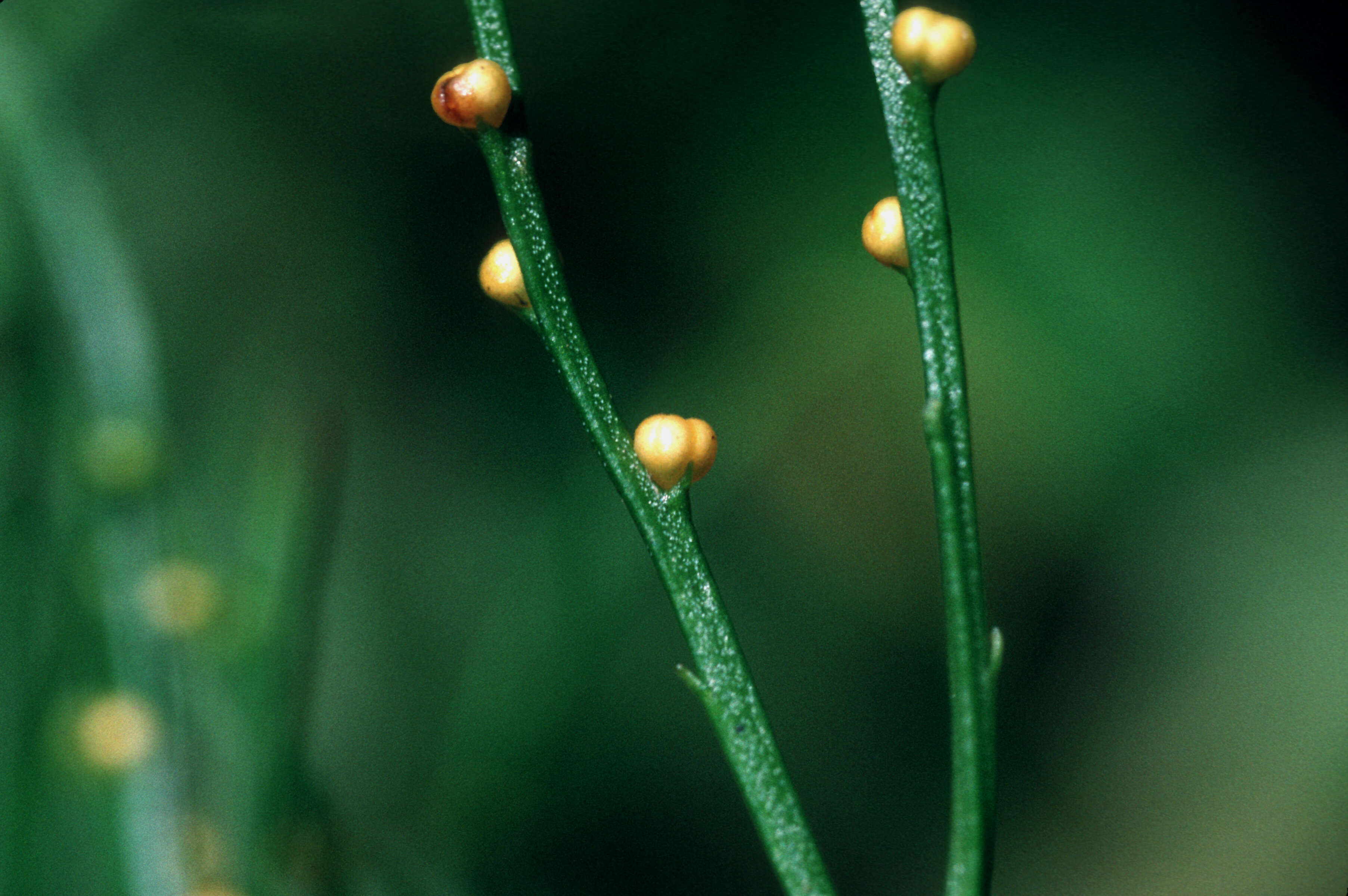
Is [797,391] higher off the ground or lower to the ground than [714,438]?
higher

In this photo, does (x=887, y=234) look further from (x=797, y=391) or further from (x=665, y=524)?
(x=797, y=391)

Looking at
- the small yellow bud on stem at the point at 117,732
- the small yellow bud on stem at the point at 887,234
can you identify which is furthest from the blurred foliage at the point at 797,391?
the small yellow bud on stem at the point at 887,234

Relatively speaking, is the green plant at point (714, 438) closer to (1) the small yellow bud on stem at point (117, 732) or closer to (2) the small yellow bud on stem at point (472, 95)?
(2) the small yellow bud on stem at point (472, 95)

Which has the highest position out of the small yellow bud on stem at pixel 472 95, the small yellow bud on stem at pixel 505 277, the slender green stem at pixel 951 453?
the small yellow bud on stem at pixel 472 95

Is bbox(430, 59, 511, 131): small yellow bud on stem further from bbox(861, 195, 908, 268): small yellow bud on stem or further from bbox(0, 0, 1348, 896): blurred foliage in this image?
bbox(0, 0, 1348, 896): blurred foliage

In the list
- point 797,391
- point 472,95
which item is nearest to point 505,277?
point 472,95

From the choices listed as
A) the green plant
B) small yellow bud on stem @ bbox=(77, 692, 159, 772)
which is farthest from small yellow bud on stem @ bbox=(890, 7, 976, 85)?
small yellow bud on stem @ bbox=(77, 692, 159, 772)
